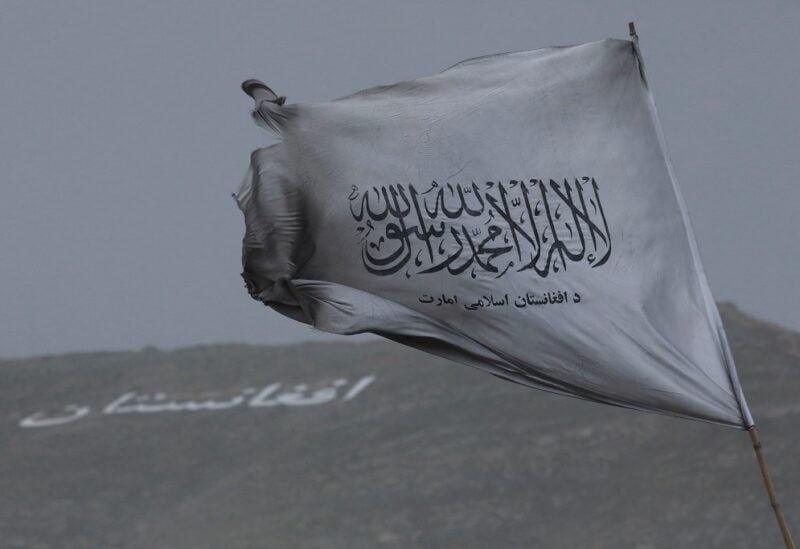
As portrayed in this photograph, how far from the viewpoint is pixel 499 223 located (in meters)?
4.66

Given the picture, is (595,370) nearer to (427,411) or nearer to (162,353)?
(427,411)

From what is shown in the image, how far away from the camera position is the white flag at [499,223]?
454cm

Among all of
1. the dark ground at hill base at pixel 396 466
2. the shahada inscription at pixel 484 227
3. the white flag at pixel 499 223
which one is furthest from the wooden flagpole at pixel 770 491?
the dark ground at hill base at pixel 396 466

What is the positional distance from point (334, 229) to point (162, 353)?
14.4 metres

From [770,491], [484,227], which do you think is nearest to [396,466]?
[484,227]

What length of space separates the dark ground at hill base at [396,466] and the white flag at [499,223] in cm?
805

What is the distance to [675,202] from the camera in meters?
4.59

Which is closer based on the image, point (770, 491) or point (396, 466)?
point (770, 491)

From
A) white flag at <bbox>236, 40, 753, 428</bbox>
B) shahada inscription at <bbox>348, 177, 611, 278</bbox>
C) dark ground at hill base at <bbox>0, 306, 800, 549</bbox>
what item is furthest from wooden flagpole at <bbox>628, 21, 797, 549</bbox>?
dark ground at hill base at <bbox>0, 306, 800, 549</bbox>

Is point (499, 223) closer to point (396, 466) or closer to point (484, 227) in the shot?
point (484, 227)

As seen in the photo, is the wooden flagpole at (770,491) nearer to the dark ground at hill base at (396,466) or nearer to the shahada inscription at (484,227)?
the shahada inscription at (484,227)

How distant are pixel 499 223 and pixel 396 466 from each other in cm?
1006

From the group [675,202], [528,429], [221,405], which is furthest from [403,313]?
[221,405]

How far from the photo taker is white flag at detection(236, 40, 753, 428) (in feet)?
14.9
